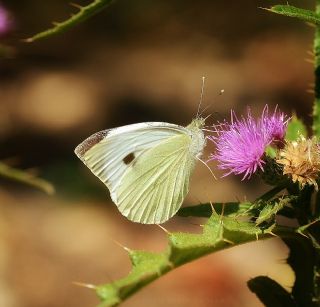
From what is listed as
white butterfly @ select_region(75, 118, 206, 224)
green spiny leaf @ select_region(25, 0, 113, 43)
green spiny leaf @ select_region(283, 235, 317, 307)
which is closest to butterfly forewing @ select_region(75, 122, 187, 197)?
white butterfly @ select_region(75, 118, 206, 224)

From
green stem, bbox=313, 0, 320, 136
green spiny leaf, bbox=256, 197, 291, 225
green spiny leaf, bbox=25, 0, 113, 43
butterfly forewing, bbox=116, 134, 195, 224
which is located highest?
green spiny leaf, bbox=25, 0, 113, 43

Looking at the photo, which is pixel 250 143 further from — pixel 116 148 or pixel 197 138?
pixel 116 148

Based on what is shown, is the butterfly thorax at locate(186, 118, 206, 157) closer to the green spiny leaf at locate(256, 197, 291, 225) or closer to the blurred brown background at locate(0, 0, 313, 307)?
the green spiny leaf at locate(256, 197, 291, 225)

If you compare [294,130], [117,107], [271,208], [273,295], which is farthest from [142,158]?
[117,107]

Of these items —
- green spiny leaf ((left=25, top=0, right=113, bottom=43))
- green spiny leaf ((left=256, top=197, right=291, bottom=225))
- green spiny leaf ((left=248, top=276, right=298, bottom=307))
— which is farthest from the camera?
green spiny leaf ((left=248, top=276, right=298, bottom=307))

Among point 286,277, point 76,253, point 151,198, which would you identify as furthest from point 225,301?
point 151,198

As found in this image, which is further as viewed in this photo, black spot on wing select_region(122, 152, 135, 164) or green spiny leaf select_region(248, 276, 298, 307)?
black spot on wing select_region(122, 152, 135, 164)

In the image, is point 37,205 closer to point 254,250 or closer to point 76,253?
point 76,253
